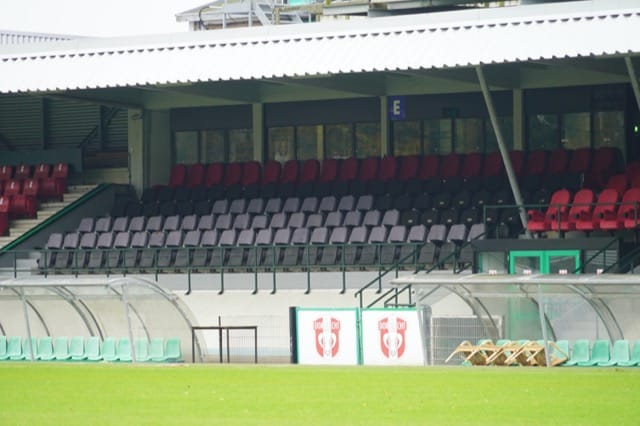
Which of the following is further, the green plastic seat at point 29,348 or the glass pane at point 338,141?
the glass pane at point 338,141

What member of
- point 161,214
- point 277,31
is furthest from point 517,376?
point 161,214

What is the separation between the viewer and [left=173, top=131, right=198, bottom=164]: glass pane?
153 feet

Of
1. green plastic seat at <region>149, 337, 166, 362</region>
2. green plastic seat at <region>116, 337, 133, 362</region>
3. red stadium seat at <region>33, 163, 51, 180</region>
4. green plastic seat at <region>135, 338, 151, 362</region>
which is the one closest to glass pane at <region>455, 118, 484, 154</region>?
red stadium seat at <region>33, 163, 51, 180</region>

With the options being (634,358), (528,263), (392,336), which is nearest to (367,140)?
(528,263)

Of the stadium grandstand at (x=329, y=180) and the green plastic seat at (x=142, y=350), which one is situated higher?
the stadium grandstand at (x=329, y=180)

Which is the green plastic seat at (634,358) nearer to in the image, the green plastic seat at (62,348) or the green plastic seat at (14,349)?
the green plastic seat at (62,348)

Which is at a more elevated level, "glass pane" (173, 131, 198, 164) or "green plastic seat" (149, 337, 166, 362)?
"glass pane" (173, 131, 198, 164)

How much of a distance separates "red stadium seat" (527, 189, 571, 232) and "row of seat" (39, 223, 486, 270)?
142cm

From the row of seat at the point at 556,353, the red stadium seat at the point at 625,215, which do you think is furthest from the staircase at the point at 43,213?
the row of seat at the point at 556,353

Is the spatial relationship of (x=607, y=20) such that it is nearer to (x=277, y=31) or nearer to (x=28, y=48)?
(x=277, y=31)

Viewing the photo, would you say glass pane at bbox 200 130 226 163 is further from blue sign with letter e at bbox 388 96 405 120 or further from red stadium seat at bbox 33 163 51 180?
blue sign with letter e at bbox 388 96 405 120

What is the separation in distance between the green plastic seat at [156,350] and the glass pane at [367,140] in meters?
13.1

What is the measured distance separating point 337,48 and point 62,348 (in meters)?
9.49

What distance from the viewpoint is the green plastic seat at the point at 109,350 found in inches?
1293
